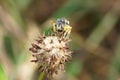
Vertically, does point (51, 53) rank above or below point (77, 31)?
below

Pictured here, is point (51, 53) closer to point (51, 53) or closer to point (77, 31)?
point (51, 53)

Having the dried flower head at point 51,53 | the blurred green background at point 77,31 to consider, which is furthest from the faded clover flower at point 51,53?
the blurred green background at point 77,31

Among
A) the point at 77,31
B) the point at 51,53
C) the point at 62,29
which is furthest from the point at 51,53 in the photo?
the point at 77,31

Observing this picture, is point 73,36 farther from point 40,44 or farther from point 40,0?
point 40,44

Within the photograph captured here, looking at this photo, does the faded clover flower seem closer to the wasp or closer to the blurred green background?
the wasp

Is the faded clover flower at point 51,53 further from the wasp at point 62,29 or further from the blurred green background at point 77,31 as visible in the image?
the blurred green background at point 77,31

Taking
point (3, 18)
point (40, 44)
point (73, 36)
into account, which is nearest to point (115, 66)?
point (73, 36)
